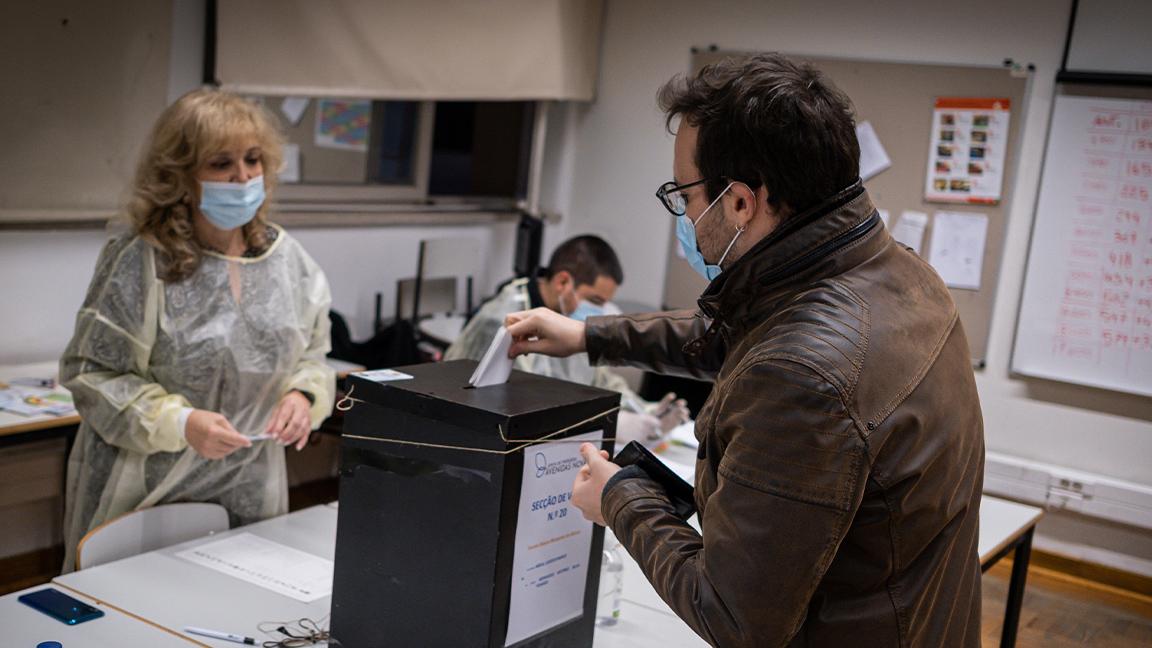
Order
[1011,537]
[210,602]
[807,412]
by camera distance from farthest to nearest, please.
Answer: [1011,537], [210,602], [807,412]

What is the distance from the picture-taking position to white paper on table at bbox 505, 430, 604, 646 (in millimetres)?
1306

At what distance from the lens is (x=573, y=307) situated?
9.46ft

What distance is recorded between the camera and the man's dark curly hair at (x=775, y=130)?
1.04m

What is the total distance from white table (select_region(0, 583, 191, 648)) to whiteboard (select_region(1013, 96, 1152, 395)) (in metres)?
3.49

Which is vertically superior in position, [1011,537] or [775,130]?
[775,130]

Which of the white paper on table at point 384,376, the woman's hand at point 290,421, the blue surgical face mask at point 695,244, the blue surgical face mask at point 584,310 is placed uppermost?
the blue surgical face mask at point 695,244

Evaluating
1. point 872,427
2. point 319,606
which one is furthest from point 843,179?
point 319,606

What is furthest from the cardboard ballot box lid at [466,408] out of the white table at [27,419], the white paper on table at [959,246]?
the white paper on table at [959,246]

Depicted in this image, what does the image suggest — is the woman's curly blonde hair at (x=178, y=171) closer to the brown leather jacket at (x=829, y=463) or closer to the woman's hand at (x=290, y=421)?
the woman's hand at (x=290, y=421)

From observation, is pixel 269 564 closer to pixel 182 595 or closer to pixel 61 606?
pixel 182 595

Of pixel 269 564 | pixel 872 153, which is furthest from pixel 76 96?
pixel 872 153

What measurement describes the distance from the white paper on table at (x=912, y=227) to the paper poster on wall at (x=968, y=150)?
0.28ft

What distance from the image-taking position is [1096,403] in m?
3.98

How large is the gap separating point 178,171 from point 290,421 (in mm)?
546
